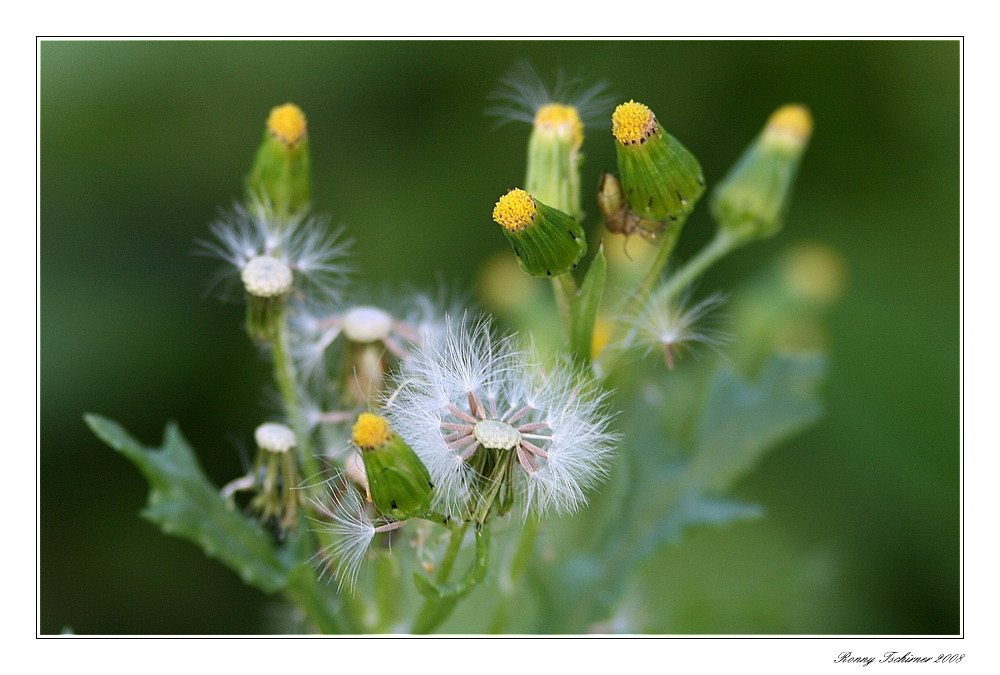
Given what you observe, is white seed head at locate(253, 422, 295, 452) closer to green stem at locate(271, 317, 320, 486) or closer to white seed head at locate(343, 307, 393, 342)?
green stem at locate(271, 317, 320, 486)

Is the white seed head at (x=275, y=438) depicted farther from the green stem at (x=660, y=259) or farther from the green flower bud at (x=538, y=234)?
the green stem at (x=660, y=259)

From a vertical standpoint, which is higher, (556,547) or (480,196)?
(480,196)

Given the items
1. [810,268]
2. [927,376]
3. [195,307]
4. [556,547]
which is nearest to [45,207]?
[195,307]

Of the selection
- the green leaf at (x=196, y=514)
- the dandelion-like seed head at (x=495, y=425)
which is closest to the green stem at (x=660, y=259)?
the dandelion-like seed head at (x=495, y=425)

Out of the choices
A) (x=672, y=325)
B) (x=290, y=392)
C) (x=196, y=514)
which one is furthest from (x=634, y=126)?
(x=196, y=514)

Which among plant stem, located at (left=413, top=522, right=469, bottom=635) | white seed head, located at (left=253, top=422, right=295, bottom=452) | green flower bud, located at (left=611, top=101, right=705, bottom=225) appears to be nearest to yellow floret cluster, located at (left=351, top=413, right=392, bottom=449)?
plant stem, located at (left=413, top=522, right=469, bottom=635)

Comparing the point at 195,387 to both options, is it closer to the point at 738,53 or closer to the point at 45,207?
the point at 45,207
